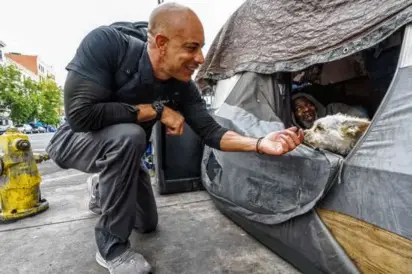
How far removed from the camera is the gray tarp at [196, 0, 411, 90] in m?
1.11

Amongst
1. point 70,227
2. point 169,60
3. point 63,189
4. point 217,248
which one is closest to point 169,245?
point 217,248

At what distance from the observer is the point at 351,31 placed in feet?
3.96

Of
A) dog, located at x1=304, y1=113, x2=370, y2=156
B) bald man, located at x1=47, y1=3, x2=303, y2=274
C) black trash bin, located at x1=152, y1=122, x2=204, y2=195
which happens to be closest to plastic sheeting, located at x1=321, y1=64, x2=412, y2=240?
dog, located at x1=304, y1=113, x2=370, y2=156

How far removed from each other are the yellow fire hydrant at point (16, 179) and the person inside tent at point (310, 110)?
2.02 metres

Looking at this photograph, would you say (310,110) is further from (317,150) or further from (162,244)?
(162,244)

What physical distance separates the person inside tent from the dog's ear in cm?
75

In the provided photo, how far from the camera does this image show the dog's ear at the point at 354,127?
3.68ft

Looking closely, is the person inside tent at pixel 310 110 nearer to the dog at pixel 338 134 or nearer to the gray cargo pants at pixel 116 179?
the dog at pixel 338 134

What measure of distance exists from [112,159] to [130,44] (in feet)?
1.90

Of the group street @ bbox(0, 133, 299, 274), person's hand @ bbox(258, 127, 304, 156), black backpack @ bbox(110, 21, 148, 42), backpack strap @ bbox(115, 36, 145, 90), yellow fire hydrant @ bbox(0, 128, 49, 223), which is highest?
black backpack @ bbox(110, 21, 148, 42)

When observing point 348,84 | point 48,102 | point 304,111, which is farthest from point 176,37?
point 48,102

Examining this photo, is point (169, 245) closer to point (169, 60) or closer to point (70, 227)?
point (70, 227)

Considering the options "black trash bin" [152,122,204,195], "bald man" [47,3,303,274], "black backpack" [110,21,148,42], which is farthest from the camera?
"black trash bin" [152,122,204,195]

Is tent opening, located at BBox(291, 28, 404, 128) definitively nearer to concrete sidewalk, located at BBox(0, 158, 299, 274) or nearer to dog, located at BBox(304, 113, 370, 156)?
dog, located at BBox(304, 113, 370, 156)
